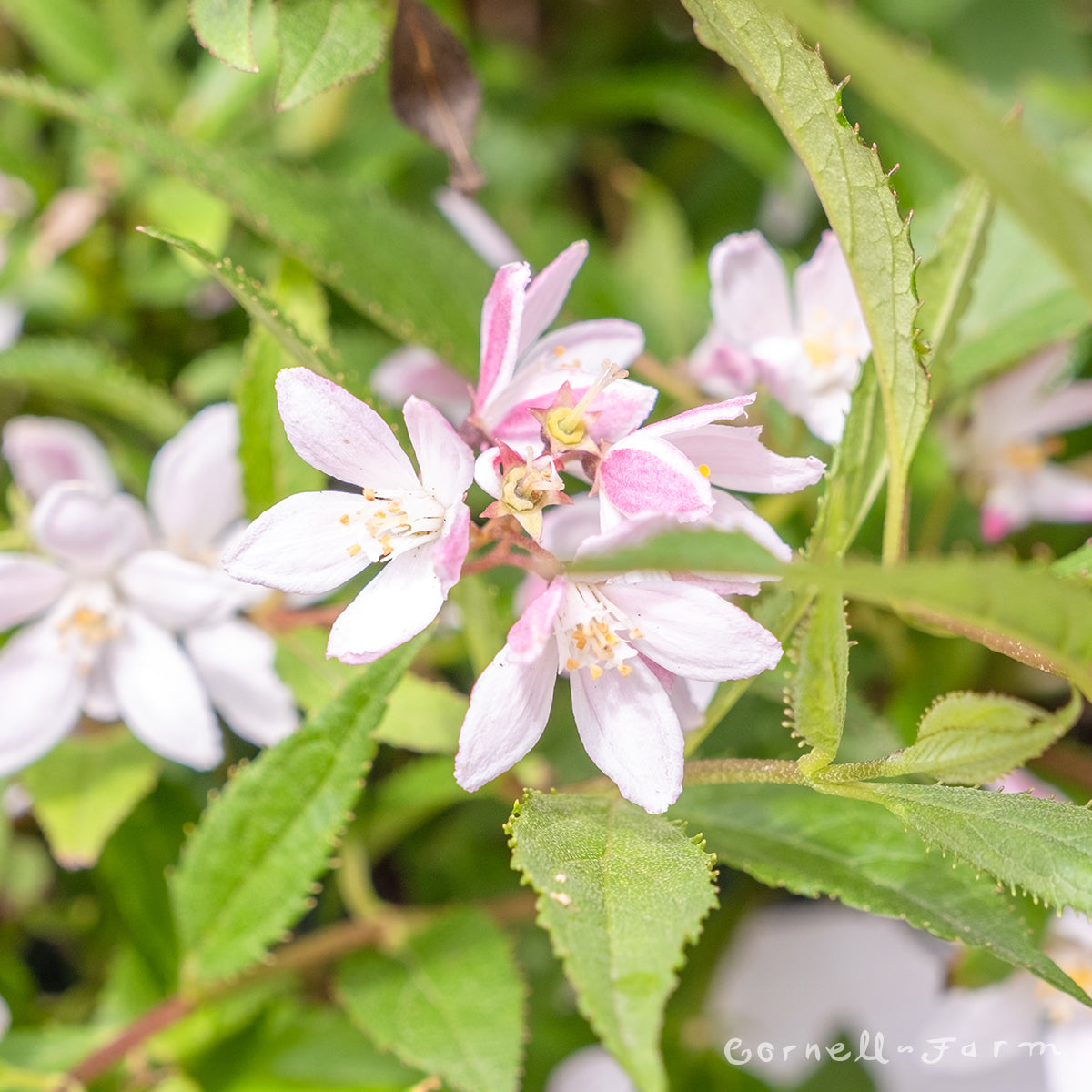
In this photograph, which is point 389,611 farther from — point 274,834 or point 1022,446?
point 1022,446

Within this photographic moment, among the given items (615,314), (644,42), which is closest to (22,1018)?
(615,314)

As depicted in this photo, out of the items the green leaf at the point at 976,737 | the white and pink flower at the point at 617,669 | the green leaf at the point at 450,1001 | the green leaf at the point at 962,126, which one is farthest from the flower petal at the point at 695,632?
the green leaf at the point at 450,1001

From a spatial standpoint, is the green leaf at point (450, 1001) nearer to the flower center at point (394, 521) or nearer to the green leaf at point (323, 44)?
the flower center at point (394, 521)

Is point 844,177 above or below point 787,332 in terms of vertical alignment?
above

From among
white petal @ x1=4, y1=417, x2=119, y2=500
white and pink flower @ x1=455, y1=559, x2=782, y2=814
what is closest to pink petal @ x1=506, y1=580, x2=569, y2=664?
white and pink flower @ x1=455, y1=559, x2=782, y2=814

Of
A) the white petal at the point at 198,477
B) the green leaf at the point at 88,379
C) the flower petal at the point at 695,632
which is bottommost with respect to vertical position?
the green leaf at the point at 88,379

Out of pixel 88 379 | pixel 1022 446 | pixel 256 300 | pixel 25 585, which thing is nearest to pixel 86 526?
pixel 25 585

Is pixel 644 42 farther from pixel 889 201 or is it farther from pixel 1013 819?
pixel 1013 819
